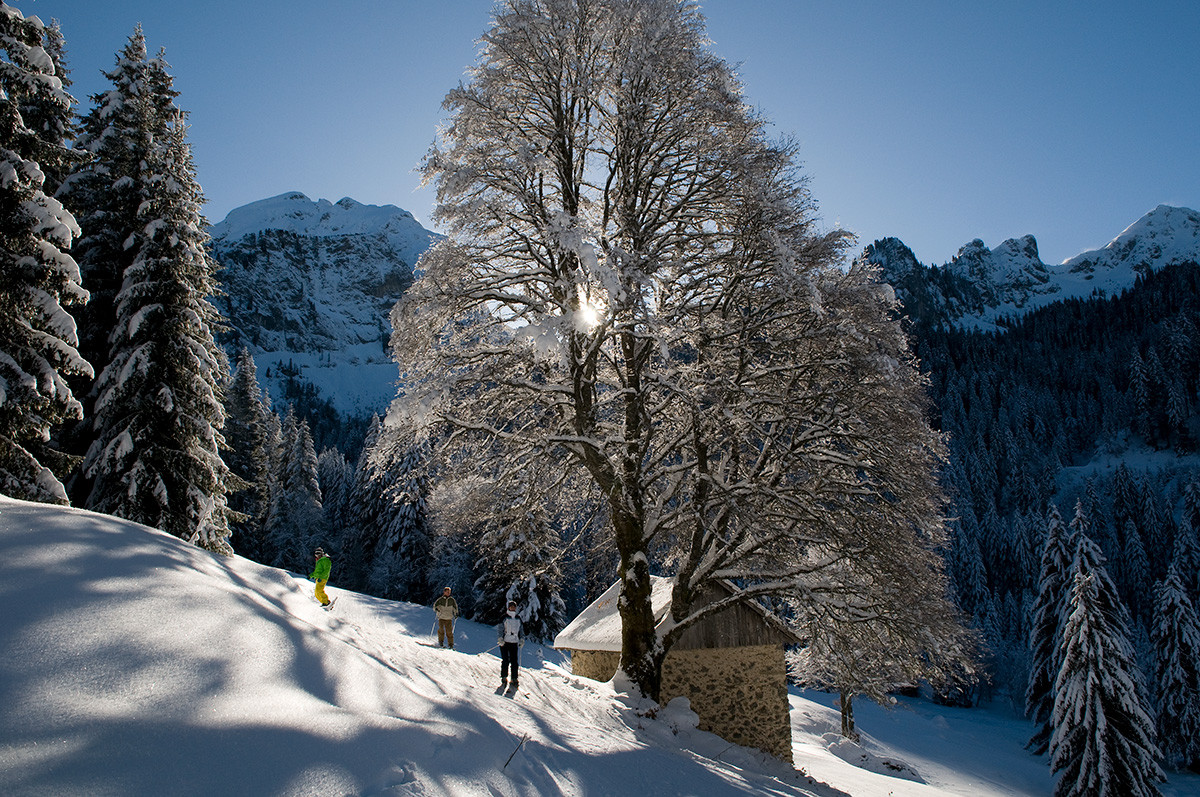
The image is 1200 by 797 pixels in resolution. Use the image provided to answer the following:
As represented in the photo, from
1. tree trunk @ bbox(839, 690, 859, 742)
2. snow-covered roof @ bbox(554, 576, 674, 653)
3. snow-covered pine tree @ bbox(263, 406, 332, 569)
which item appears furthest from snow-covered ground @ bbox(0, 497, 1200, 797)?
snow-covered pine tree @ bbox(263, 406, 332, 569)

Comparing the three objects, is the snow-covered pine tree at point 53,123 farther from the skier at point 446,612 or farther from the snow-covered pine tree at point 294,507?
the snow-covered pine tree at point 294,507

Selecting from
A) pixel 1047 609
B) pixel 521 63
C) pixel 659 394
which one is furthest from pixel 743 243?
pixel 1047 609

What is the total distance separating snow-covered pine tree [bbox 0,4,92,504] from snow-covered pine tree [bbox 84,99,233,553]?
8.88ft

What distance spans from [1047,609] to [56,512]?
4041cm

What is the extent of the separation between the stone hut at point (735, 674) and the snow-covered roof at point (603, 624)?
90 millimetres

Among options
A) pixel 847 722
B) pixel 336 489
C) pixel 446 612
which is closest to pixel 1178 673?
pixel 847 722

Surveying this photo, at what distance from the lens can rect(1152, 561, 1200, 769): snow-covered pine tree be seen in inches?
1314

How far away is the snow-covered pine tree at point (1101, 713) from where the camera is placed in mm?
20734

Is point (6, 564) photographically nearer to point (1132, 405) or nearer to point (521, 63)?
point (521, 63)

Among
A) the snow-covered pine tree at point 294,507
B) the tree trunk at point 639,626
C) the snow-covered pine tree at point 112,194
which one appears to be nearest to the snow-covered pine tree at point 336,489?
the snow-covered pine tree at point 294,507

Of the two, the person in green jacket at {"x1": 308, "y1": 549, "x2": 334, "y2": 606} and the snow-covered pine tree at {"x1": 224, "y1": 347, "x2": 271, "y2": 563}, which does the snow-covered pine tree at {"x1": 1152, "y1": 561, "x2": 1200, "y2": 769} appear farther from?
the snow-covered pine tree at {"x1": 224, "y1": 347, "x2": 271, "y2": 563}

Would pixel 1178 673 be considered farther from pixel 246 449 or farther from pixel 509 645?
pixel 246 449

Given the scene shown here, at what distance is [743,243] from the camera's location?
27.8ft

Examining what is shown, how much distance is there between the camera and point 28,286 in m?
10.5
